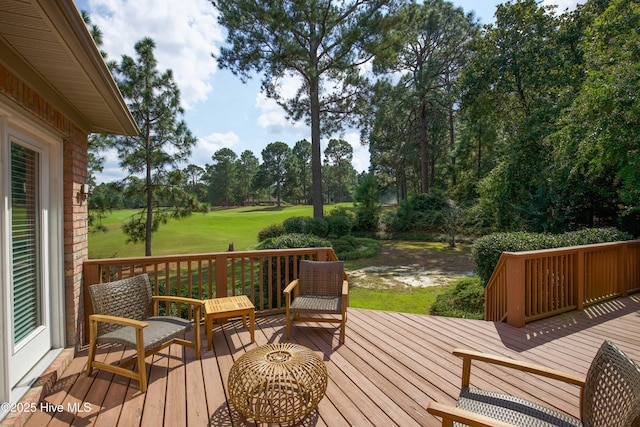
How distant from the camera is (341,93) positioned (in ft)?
45.1

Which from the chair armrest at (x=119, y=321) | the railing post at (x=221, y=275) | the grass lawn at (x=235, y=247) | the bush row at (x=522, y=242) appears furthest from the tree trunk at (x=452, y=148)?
the chair armrest at (x=119, y=321)

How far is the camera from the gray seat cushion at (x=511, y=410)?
159cm

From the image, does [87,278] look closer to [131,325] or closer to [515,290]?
[131,325]

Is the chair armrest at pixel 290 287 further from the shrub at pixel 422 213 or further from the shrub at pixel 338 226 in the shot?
the shrub at pixel 422 213

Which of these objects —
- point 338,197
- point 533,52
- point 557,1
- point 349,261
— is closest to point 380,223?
point 349,261

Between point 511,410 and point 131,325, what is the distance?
254 centimetres

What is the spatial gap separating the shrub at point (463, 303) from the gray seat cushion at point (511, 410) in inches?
136

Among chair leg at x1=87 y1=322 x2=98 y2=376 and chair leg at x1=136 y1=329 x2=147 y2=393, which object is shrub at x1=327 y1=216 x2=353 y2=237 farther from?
chair leg at x1=136 y1=329 x2=147 y2=393

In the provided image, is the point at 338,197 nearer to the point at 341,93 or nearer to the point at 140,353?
the point at 341,93

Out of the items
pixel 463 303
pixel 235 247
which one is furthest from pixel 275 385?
pixel 235 247

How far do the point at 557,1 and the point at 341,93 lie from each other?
24.9ft

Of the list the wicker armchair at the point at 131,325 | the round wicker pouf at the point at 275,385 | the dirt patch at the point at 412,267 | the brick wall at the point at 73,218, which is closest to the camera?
the round wicker pouf at the point at 275,385

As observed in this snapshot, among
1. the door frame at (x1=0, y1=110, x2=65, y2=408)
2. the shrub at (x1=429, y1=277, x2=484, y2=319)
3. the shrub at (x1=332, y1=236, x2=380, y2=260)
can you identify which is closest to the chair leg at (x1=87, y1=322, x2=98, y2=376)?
the door frame at (x1=0, y1=110, x2=65, y2=408)

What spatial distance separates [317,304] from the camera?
3.52 m
